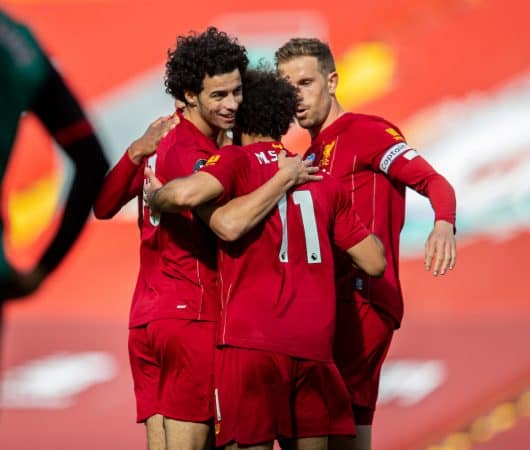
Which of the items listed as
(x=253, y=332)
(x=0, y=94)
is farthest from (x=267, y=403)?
(x=0, y=94)

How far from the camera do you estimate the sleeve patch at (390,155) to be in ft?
16.9

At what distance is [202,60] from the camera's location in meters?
4.72

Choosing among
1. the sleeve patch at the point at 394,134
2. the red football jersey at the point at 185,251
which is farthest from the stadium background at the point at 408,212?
the red football jersey at the point at 185,251

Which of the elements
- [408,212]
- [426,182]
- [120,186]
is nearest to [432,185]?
[426,182]

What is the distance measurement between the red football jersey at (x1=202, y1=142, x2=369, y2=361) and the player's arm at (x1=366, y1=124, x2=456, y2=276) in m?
0.47

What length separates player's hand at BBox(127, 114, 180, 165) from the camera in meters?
4.91

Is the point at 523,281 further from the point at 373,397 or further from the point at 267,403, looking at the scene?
the point at 267,403

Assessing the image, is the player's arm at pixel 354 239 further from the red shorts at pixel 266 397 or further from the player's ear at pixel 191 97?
the player's ear at pixel 191 97

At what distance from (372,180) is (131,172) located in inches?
40.0

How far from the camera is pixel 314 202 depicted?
14.7 feet

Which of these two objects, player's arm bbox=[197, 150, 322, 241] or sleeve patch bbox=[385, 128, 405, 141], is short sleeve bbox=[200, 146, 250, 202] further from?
sleeve patch bbox=[385, 128, 405, 141]

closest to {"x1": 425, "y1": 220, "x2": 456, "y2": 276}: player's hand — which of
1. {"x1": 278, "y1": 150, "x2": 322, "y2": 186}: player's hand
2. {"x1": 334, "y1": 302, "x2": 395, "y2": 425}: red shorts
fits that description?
{"x1": 278, "y1": 150, "x2": 322, "y2": 186}: player's hand

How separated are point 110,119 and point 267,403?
4964 millimetres

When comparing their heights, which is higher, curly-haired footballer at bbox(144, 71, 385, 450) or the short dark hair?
the short dark hair
